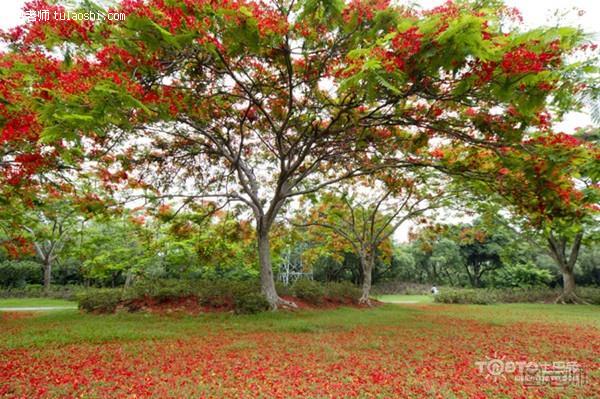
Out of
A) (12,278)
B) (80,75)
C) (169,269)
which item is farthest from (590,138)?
(12,278)

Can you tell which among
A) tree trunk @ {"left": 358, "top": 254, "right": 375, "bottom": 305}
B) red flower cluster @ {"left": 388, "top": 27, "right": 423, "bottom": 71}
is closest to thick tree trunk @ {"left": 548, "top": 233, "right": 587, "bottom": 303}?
tree trunk @ {"left": 358, "top": 254, "right": 375, "bottom": 305}

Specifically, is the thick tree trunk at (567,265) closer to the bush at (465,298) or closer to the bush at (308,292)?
the bush at (465,298)

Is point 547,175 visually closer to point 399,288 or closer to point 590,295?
point 590,295

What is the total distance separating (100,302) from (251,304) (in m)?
5.07

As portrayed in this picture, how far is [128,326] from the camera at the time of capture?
7781 millimetres

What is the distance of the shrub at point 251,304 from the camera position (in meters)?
9.97

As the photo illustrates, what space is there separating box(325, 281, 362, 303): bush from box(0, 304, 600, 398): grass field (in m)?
6.19

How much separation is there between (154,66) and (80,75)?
1354mm

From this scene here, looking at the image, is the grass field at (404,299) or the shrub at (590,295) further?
the grass field at (404,299)

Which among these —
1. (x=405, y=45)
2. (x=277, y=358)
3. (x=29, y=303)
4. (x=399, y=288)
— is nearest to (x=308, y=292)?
(x=277, y=358)

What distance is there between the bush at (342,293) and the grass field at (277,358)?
6193mm

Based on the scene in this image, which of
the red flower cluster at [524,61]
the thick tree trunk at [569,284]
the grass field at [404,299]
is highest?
the red flower cluster at [524,61]

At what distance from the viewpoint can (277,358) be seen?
5062 mm

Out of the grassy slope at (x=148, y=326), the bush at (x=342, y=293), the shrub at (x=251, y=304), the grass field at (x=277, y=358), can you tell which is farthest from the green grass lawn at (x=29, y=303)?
the bush at (x=342, y=293)
